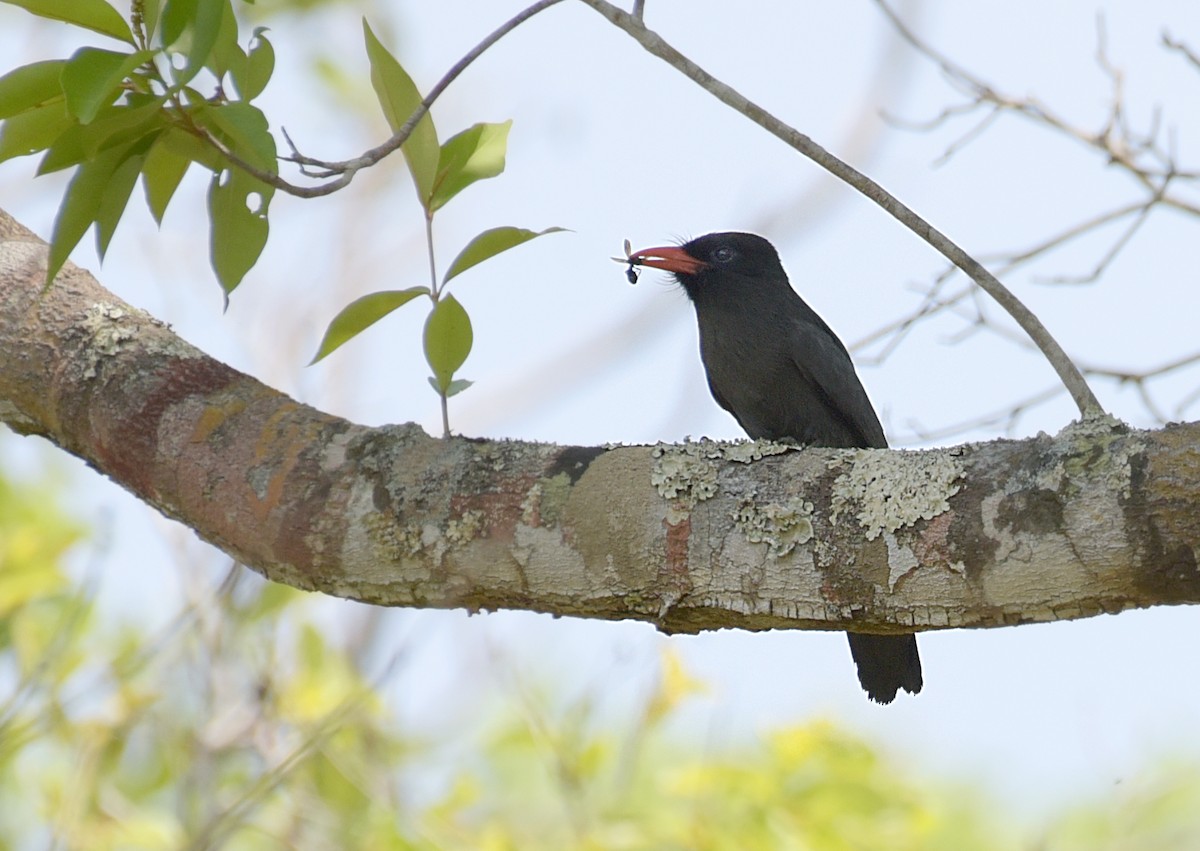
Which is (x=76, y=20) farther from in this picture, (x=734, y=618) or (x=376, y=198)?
(x=376, y=198)

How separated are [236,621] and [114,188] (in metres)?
1.56

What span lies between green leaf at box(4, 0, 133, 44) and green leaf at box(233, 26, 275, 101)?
0.71 feet

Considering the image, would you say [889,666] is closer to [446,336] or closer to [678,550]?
[678,550]

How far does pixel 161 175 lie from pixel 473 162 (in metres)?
0.62

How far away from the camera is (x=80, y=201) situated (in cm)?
227

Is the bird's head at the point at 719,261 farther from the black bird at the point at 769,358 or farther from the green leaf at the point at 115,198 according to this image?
the green leaf at the point at 115,198

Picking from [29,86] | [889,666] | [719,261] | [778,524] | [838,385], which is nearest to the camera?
[778,524]

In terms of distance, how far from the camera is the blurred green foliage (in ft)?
11.3

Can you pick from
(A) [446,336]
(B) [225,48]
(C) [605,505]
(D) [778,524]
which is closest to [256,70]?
(B) [225,48]

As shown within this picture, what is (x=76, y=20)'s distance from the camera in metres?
2.24

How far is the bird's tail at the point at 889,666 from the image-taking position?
3359mm

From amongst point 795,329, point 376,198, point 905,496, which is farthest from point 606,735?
point 376,198

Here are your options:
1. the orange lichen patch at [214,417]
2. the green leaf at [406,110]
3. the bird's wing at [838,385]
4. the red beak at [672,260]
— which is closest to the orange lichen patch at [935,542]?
the green leaf at [406,110]

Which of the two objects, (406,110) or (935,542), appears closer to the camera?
(935,542)
